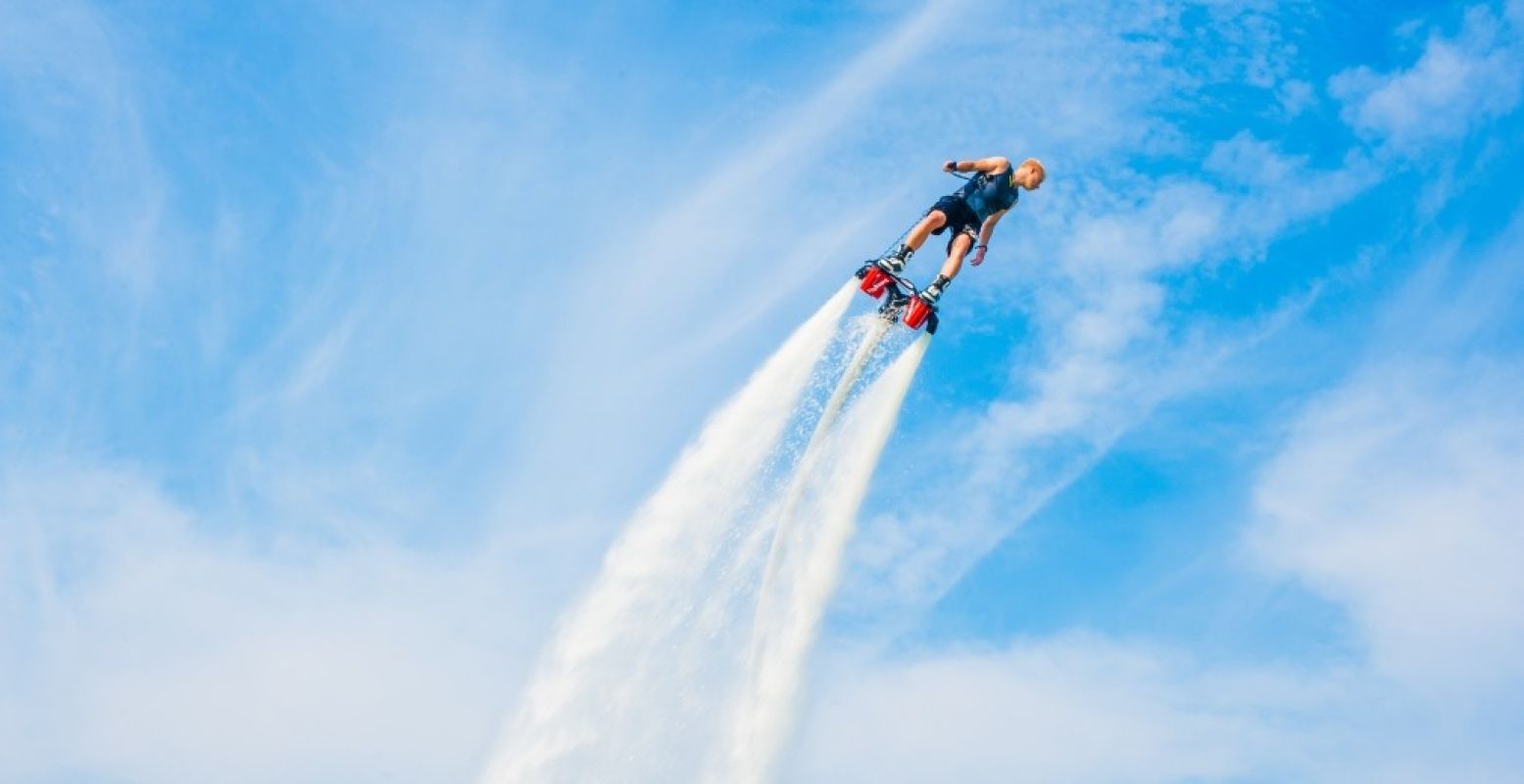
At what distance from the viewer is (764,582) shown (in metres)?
27.6

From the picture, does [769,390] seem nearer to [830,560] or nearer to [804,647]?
[830,560]

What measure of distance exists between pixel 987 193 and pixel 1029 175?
4.31ft

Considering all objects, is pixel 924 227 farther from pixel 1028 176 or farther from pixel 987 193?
pixel 1028 176

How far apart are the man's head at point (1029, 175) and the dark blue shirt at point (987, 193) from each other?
311mm

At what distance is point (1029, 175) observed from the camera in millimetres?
27672

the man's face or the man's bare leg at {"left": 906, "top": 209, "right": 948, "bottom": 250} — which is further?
the man's face

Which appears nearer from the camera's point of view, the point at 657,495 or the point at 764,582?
the point at 764,582

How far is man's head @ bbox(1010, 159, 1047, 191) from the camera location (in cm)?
2767

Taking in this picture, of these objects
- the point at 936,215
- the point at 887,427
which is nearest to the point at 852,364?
the point at 887,427

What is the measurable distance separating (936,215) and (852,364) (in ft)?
14.5

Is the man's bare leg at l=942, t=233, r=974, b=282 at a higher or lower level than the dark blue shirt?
lower

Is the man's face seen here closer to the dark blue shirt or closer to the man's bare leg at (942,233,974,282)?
the dark blue shirt

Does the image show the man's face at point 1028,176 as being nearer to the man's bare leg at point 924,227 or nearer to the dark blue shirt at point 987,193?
the dark blue shirt at point 987,193

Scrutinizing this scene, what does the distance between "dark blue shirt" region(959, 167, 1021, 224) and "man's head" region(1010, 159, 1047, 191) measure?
1.02 feet
